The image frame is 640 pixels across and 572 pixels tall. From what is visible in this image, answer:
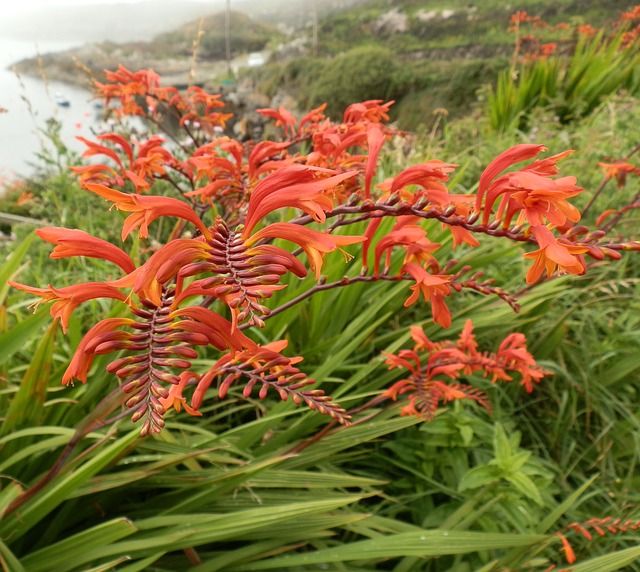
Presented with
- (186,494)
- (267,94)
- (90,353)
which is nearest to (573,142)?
(186,494)

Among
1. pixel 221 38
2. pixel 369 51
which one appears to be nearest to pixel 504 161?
pixel 369 51

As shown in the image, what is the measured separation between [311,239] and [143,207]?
0.21m

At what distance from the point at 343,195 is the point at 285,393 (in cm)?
48

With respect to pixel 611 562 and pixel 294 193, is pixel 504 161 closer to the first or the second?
pixel 294 193

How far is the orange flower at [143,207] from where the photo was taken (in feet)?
1.83

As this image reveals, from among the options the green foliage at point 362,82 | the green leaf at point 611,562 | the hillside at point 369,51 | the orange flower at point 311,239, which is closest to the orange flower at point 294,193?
the orange flower at point 311,239

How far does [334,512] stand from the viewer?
1.32m

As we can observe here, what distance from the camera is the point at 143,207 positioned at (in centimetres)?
58

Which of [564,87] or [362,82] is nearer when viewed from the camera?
[564,87]

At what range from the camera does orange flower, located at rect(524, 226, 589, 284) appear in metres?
0.59

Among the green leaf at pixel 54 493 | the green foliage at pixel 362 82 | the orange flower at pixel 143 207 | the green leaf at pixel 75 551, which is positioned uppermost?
the orange flower at pixel 143 207

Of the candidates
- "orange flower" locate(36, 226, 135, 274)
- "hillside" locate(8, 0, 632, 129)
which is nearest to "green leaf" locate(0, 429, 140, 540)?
"orange flower" locate(36, 226, 135, 274)

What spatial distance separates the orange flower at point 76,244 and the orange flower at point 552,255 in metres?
0.54

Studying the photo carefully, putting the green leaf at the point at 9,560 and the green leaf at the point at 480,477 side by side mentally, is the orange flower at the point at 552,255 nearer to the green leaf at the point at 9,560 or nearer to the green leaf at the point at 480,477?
the green leaf at the point at 480,477
